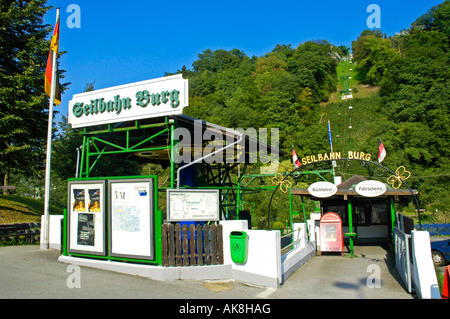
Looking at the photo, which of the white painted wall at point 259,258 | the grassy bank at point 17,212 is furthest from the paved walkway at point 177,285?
the grassy bank at point 17,212

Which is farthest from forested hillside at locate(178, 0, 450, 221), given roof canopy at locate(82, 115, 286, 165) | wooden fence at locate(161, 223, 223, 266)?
wooden fence at locate(161, 223, 223, 266)

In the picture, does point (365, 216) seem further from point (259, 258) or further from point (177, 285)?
point (177, 285)

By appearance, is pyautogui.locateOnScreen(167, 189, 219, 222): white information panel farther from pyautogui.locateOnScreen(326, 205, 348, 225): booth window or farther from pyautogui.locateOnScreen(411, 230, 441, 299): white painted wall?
pyautogui.locateOnScreen(326, 205, 348, 225): booth window

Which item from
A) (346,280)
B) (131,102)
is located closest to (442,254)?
(346,280)

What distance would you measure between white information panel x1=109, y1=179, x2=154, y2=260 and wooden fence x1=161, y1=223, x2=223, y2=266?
0.44 metres

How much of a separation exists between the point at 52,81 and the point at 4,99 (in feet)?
21.9

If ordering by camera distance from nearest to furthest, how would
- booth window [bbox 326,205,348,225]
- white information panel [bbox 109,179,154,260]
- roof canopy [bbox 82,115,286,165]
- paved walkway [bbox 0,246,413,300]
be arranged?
paved walkway [bbox 0,246,413,300], white information panel [bbox 109,179,154,260], roof canopy [bbox 82,115,286,165], booth window [bbox 326,205,348,225]

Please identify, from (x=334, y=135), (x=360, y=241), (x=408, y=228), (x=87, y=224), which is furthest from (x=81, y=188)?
(x=334, y=135)

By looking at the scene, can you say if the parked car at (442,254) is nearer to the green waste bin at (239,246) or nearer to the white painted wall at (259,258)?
the white painted wall at (259,258)

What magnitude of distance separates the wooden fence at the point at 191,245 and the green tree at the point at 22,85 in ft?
48.6

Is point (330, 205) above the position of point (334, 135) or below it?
below

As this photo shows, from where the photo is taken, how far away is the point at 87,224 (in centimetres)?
1089

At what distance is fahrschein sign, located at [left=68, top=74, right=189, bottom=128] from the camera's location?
10930mm
